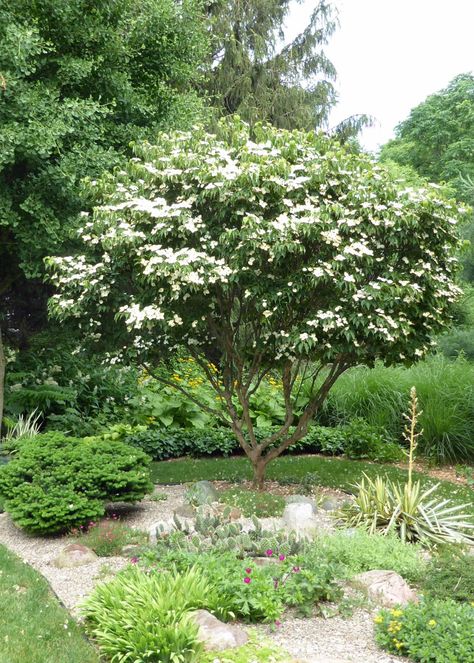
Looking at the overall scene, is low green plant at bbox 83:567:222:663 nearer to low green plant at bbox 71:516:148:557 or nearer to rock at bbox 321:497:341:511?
low green plant at bbox 71:516:148:557

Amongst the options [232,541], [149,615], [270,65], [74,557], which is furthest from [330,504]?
[270,65]

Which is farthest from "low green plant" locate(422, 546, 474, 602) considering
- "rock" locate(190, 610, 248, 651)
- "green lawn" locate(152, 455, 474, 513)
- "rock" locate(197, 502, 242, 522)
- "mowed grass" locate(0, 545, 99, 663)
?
"green lawn" locate(152, 455, 474, 513)

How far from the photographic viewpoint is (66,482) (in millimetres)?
6328

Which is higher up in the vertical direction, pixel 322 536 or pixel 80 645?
pixel 322 536

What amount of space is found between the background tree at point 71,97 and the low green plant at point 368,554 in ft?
15.0

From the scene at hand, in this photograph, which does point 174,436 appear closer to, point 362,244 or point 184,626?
point 362,244

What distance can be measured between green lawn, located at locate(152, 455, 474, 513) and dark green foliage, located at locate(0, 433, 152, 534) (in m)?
1.79

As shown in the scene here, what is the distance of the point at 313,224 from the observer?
6008 mm

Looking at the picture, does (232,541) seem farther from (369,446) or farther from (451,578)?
(369,446)

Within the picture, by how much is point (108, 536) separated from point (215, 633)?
221 centimetres

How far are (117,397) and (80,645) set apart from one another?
776cm

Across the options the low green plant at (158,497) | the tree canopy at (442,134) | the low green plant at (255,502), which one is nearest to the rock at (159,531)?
the low green plant at (255,502)

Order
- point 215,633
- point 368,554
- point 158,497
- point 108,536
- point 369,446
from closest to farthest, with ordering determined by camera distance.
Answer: point 215,633 → point 368,554 → point 108,536 → point 158,497 → point 369,446

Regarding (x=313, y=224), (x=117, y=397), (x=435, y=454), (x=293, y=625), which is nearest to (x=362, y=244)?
(x=313, y=224)
